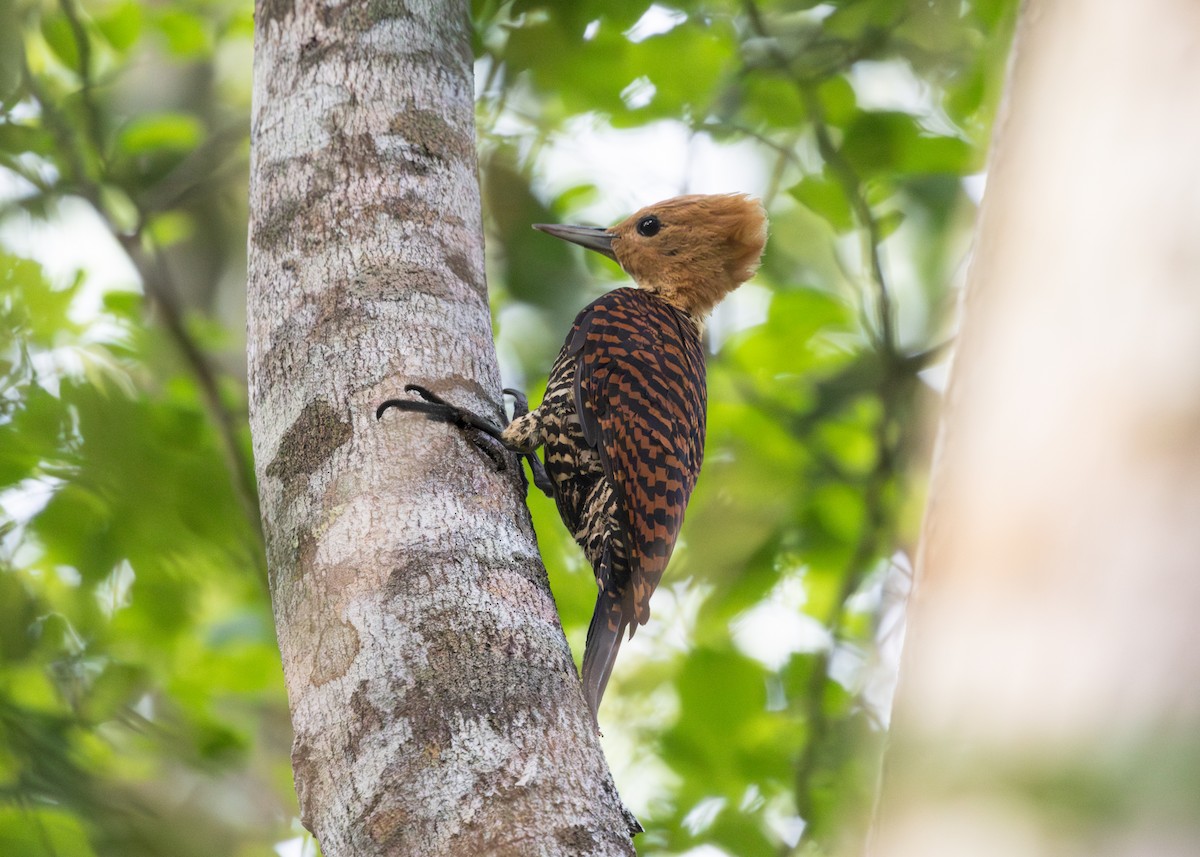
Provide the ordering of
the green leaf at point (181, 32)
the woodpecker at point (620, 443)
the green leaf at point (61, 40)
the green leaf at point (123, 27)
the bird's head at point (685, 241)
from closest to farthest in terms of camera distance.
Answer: the woodpecker at point (620, 443), the bird's head at point (685, 241), the green leaf at point (61, 40), the green leaf at point (123, 27), the green leaf at point (181, 32)

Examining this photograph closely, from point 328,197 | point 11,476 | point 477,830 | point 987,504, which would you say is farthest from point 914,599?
point 11,476

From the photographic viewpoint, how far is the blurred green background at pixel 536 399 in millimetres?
3090

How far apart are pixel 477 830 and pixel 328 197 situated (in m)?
1.30

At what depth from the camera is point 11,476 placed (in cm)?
306

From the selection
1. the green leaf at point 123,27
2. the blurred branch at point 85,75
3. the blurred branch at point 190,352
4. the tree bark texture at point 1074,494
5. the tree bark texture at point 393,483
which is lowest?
the tree bark texture at point 1074,494

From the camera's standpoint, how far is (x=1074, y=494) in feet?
1.91

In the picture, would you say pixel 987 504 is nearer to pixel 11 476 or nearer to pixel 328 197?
pixel 328 197

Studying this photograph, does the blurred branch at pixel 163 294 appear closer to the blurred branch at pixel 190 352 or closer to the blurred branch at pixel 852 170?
the blurred branch at pixel 190 352

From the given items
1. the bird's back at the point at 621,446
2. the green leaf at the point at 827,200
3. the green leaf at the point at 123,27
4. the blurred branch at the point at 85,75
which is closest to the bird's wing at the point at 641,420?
the bird's back at the point at 621,446

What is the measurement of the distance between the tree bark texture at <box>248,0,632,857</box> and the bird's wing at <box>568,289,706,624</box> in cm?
74

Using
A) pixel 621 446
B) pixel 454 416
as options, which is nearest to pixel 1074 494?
pixel 454 416

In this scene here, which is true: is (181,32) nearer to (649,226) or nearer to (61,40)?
(61,40)

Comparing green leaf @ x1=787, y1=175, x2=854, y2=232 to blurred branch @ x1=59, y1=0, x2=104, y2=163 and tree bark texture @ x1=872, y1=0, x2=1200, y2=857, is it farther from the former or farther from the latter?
tree bark texture @ x1=872, y1=0, x2=1200, y2=857

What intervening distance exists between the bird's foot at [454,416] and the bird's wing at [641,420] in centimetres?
82
